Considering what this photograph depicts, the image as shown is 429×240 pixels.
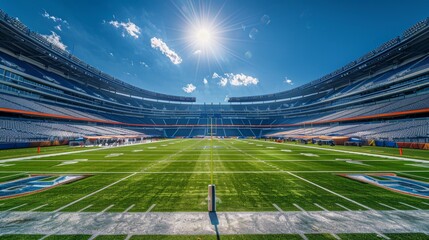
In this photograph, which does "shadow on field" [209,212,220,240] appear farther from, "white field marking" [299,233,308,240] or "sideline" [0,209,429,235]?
"white field marking" [299,233,308,240]

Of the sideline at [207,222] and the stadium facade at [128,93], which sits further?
the stadium facade at [128,93]

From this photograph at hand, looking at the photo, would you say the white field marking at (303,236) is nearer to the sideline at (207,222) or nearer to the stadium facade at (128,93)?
the sideline at (207,222)

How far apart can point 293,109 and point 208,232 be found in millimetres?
83588

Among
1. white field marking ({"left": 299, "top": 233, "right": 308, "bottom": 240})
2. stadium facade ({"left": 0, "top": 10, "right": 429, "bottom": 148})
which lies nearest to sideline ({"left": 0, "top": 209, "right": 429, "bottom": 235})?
white field marking ({"left": 299, "top": 233, "right": 308, "bottom": 240})

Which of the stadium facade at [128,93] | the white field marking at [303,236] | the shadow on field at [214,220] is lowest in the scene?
the shadow on field at [214,220]

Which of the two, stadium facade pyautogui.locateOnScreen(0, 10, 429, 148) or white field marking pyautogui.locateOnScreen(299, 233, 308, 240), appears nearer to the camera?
white field marking pyautogui.locateOnScreen(299, 233, 308, 240)

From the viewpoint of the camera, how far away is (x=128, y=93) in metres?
76.8

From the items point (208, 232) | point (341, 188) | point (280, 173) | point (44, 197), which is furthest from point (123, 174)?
point (341, 188)

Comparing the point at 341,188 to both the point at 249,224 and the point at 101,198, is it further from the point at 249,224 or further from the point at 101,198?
the point at 101,198

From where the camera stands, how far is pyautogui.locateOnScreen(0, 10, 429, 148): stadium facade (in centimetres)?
3000

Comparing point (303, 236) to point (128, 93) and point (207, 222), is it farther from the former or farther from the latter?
point (128, 93)

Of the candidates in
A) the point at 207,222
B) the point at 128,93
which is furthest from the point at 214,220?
Answer: the point at 128,93

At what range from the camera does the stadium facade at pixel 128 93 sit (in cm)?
3000

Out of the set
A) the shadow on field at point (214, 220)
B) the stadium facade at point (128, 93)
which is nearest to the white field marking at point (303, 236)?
the shadow on field at point (214, 220)
